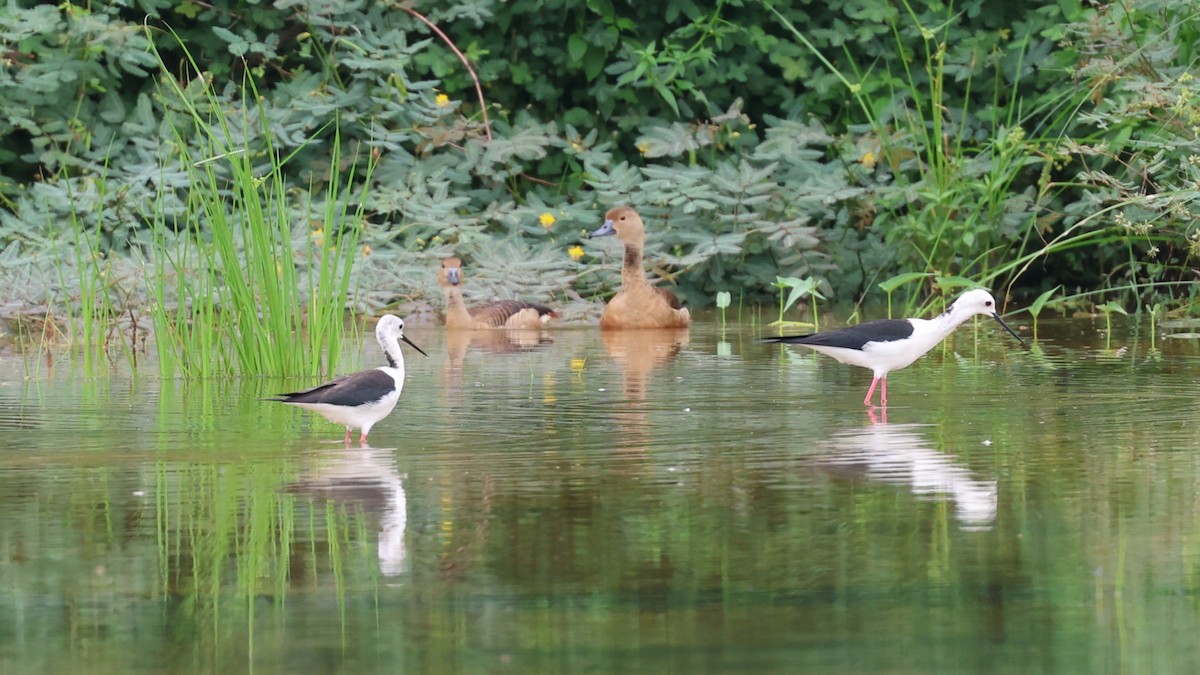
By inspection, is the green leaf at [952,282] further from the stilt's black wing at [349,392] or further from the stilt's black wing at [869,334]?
the stilt's black wing at [349,392]

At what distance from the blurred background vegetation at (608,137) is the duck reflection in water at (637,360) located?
138 cm

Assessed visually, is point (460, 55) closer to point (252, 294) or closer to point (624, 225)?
point (624, 225)

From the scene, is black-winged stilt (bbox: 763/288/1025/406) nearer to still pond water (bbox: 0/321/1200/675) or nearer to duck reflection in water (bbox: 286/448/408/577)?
still pond water (bbox: 0/321/1200/675)

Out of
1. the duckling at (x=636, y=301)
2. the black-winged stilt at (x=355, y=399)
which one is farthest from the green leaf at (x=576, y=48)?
the black-winged stilt at (x=355, y=399)

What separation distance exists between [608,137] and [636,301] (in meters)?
4.29

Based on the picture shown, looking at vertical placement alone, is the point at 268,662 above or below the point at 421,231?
below

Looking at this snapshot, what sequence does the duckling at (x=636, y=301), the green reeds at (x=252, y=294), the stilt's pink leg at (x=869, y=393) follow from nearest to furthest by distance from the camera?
the stilt's pink leg at (x=869, y=393)
the green reeds at (x=252, y=294)
the duckling at (x=636, y=301)

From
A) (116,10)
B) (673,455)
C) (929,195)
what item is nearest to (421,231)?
(116,10)

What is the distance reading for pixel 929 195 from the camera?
44.7ft

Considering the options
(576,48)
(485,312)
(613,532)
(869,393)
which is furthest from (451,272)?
(613,532)

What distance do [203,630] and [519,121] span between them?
12.8 metres

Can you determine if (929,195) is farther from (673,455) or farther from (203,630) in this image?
(203,630)

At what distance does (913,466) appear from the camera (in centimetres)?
684

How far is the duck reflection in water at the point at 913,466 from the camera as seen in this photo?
19.6 feet
